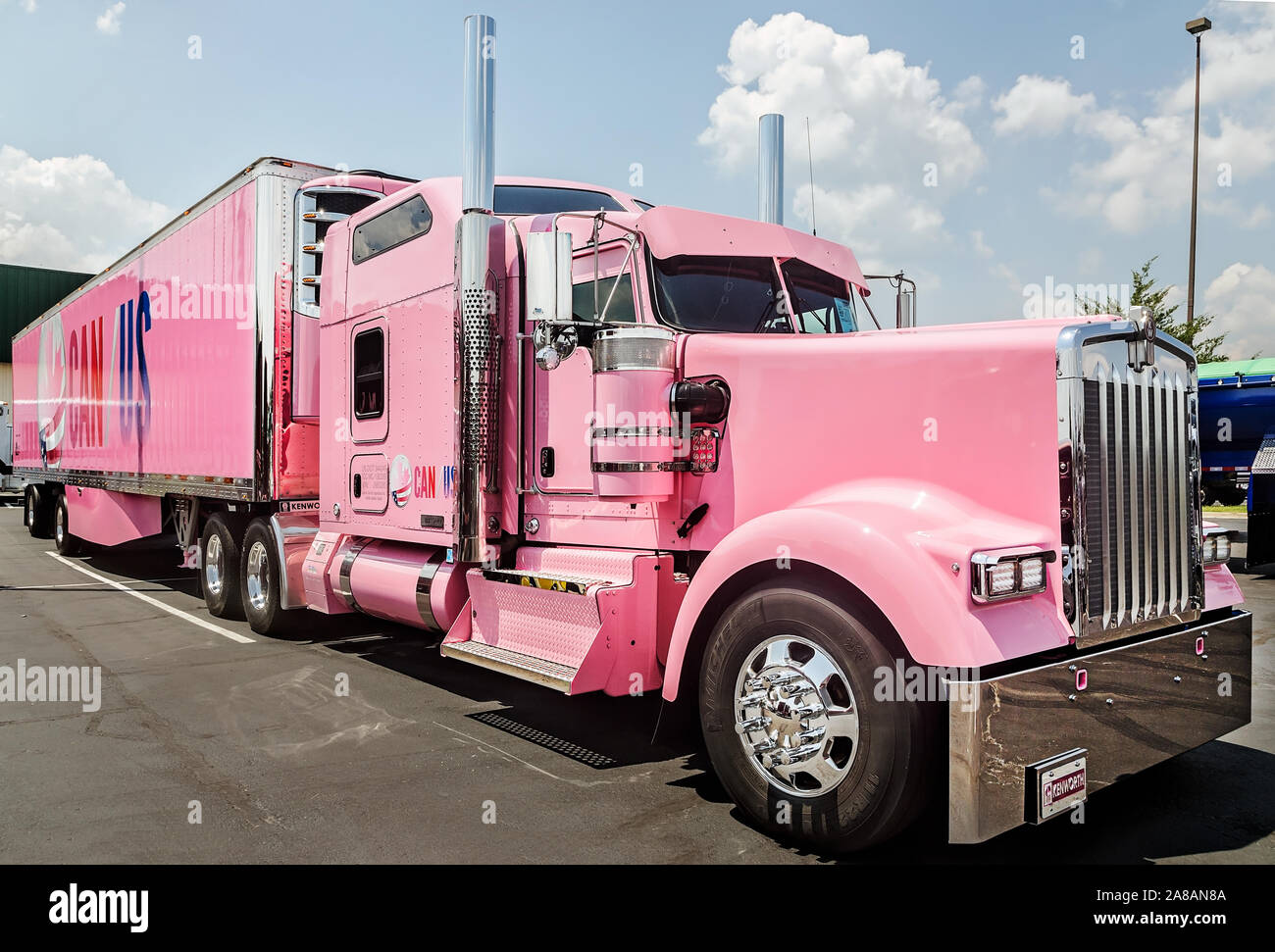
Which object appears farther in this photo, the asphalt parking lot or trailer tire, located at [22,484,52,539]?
trailer tire, located at [22,484,52,539]

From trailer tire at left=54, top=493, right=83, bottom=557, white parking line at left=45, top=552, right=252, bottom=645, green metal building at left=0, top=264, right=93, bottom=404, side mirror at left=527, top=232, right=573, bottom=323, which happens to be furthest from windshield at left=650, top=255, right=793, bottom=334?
green metal building at left=0, top=264, right=93, bottom=404

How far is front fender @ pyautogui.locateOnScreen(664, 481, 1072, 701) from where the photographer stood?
312cm

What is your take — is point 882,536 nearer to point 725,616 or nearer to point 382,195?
point 725,616

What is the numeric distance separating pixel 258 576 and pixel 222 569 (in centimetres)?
82

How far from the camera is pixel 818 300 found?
16.6 feet

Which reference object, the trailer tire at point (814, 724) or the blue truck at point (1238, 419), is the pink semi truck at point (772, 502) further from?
the blue truck at point (1238, 419)

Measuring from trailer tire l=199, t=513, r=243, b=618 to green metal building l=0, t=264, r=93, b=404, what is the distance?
38.9 metres

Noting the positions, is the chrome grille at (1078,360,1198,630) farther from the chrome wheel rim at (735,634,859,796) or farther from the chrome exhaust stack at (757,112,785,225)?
the chrome exhaust stack at (757,112,785,225)

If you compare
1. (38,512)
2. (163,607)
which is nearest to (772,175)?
(163,607)

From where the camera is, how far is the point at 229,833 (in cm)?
376

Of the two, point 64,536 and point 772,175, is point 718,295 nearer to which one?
point 772,175

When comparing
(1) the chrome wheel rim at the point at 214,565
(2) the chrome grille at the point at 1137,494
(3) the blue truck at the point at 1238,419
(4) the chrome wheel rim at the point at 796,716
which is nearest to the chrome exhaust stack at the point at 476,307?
(4) the chrome wheel rim at the point at 796,716

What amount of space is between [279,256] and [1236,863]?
732cm

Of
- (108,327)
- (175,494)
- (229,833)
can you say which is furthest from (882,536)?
(108,327)
